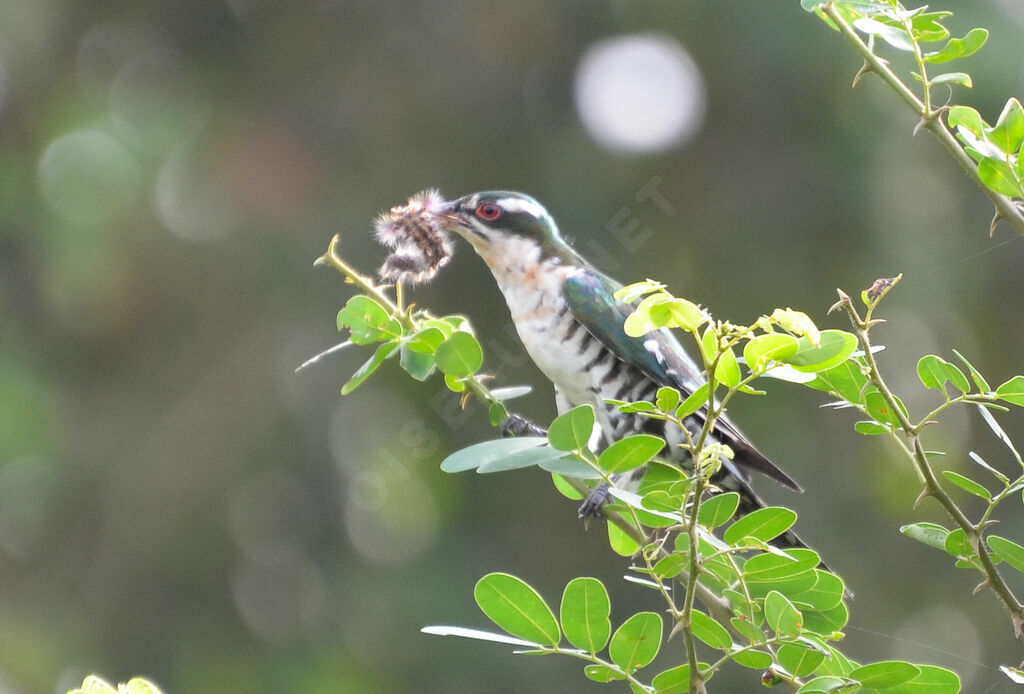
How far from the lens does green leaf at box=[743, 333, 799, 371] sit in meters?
1.25

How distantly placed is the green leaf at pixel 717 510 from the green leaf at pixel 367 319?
1.57 feet

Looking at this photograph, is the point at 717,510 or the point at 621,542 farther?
the point at 621,542

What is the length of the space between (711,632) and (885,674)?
21 cm

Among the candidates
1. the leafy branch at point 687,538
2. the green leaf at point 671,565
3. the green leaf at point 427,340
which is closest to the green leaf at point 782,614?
the leafy branch at point 687,538

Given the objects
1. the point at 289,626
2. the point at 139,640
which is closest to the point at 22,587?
the point at 139,640

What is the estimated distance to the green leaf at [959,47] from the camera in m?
1.53

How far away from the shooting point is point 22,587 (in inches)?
281

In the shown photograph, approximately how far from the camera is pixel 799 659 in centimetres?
145

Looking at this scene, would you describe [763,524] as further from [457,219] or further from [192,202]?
[192,202]

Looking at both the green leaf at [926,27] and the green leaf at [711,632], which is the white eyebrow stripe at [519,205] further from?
the green leaf at [711,632]

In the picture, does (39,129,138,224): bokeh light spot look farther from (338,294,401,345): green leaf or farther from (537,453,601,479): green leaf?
(537,453,601,479): green leaf

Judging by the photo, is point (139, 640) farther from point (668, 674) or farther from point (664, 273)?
point (668, 674)

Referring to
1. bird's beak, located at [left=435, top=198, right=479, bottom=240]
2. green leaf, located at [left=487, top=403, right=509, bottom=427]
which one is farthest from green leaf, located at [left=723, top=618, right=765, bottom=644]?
bird's beak, located at [left=435, top=198, right=479, bottom=240]

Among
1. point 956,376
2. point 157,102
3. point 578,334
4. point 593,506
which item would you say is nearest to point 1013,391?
point 956,376
